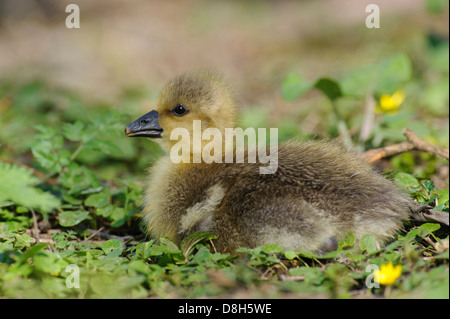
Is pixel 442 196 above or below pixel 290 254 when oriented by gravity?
above

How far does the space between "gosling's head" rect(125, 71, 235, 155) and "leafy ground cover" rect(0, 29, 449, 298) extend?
0.41m

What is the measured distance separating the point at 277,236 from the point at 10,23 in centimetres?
673

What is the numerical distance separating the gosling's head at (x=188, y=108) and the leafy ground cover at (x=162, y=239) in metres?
0.41

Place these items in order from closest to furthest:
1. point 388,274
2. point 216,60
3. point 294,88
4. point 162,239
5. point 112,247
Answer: point 388,274 → point 162,239 → point 112,247 → point 294,88 → point 216,60

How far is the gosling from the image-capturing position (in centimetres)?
239

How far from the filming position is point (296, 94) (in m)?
3.85

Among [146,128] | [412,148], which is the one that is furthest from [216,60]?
[146,128]

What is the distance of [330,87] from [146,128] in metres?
1.56

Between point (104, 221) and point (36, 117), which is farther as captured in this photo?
point (36, 117)

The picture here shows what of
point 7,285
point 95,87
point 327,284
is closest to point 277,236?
point 327,284

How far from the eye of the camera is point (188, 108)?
2.97m

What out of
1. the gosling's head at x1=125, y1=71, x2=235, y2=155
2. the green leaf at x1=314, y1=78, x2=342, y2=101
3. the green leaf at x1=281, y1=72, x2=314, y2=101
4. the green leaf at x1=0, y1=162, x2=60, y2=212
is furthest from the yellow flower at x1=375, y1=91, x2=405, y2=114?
the green leaf at x1=0, y1=162, x2=60, y2=212

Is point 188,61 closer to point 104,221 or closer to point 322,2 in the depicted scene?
point 322,2

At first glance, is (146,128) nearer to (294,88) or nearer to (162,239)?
(162,239)
